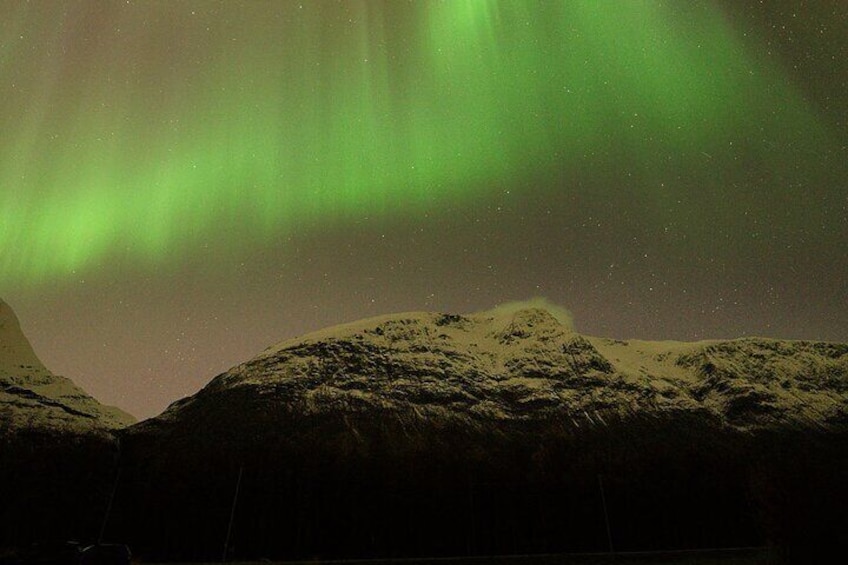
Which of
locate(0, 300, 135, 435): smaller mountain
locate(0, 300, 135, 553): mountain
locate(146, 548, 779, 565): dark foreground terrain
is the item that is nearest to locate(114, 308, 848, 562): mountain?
locate(146, 548, 779, 565): dark foreground terrain

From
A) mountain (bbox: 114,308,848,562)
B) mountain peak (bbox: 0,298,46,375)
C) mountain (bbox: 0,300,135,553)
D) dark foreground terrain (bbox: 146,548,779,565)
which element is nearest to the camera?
A: dark foreground terrain (bbox: 146,548,779,565)

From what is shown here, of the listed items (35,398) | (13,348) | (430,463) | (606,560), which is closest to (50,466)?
(35,398)

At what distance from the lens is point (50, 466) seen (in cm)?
3953

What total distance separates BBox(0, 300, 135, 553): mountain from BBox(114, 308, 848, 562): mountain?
85.7 inches

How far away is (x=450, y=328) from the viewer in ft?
187

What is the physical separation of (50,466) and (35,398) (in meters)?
9.01

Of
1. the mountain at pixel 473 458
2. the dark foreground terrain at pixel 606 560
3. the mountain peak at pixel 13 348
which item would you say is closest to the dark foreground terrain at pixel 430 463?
the mountain at pixel 473 458

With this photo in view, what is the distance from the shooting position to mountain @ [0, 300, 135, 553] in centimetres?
3722

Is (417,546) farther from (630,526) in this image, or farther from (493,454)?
(630,526)

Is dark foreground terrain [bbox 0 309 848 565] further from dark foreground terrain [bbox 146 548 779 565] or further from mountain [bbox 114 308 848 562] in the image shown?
dark foreground terrain [bbox 146 548 779 565]

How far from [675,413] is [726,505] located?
302 inches

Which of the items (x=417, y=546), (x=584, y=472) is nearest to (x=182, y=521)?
(x=417, y=546)

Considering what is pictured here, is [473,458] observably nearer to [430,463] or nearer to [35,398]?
[430,463]

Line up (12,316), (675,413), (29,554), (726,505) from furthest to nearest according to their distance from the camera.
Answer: (12,316), (675,413), (726,505), (29,554)
